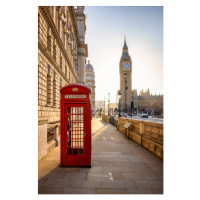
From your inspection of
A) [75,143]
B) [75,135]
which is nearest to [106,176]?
[75,143]

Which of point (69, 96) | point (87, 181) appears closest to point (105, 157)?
point (87, 181)

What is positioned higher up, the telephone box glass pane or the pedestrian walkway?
the telephone box glass pane

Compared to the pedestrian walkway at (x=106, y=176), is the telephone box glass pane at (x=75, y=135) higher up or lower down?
higher up

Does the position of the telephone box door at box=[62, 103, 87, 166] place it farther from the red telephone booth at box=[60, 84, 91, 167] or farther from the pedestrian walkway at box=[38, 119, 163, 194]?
the pedestrian walkway at box=[38, 119, 163, 194]

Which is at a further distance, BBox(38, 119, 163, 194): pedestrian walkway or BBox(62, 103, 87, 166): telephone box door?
BBox(62, 103, 87, 166): telephone box door

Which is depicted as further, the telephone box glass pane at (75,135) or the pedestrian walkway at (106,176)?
the telephone box glass pane at (75,135)

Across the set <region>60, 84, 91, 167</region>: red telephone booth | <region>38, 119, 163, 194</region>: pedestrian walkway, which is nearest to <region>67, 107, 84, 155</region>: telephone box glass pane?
<region>60, 84, 91, 167</region>: red telephone booth

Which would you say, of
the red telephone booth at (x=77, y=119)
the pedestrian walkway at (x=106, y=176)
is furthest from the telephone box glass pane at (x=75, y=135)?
the pedestrian walkway at (x=106, y=176)

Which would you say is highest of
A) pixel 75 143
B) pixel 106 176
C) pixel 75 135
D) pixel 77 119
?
pixel 77 119

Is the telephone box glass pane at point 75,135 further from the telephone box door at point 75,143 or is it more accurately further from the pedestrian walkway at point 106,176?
the pedestrian walkway at point 106,176

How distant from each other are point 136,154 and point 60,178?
3.86m

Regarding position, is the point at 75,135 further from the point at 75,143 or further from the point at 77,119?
the point at 77,119

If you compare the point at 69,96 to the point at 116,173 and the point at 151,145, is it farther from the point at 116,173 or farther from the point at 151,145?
the point at 151,145
